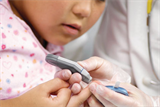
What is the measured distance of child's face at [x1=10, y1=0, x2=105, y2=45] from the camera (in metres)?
0.65

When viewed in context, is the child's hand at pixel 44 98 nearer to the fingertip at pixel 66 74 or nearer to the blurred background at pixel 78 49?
the fingertip at pixel 66 74

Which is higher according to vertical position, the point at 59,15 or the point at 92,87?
the point at 59,15

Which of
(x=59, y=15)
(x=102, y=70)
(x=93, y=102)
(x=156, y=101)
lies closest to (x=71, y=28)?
(x=59, y=15)

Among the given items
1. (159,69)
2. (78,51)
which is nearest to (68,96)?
(159,69)

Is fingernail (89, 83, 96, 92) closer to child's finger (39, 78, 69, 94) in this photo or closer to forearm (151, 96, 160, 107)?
child's finger (39, 78, 69, 94)

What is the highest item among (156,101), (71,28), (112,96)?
(71,28)

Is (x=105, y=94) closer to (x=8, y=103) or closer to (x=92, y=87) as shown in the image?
(x=92, y=87)

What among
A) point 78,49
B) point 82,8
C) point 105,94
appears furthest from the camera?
point 78,49

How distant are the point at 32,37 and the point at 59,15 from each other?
14 cm

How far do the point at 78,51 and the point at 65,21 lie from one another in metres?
0.42

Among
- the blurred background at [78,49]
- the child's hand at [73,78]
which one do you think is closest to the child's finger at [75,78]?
the child's hand at [73,78]

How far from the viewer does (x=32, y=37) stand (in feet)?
2.34

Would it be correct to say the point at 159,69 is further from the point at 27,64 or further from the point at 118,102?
the point at 27,64

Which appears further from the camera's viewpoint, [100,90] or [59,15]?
[59,15]
